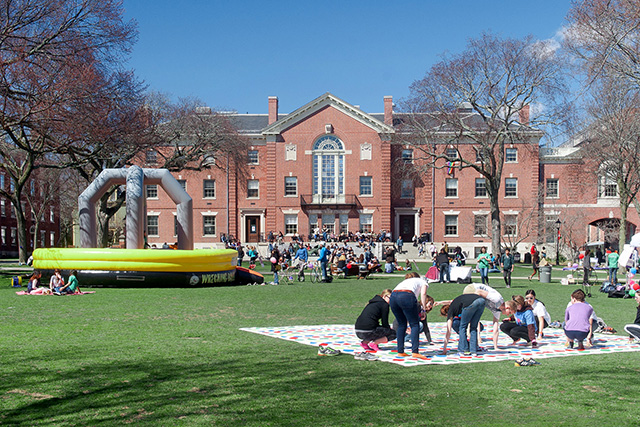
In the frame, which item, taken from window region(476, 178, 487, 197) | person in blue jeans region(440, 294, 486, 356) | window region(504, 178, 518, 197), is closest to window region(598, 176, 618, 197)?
window region(504, 178, 518, 197)

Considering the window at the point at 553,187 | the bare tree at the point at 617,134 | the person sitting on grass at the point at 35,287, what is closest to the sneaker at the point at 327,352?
the person sitting on grass at the point at 35,287

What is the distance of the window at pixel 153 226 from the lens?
59781mm

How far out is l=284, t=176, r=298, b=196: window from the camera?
58.0 m

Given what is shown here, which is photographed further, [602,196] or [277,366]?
[602,196]

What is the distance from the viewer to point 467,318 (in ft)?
33.7

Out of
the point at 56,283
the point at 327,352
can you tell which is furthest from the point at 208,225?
the point at 327,352

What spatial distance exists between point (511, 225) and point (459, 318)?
159 feet

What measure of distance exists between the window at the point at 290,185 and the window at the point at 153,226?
1292cm

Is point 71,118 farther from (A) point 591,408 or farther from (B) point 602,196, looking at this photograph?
(B) point 602,196

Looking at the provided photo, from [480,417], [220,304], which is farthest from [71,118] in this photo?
[480,417]

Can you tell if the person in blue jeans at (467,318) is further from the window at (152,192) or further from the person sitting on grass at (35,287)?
the window at (152,192)

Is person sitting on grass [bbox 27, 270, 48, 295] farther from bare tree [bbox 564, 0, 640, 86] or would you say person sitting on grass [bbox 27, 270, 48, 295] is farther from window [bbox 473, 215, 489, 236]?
window [bbox 473, 215, 489, 236]

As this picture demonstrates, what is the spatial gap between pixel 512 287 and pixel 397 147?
34.8 m

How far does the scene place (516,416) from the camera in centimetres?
663
